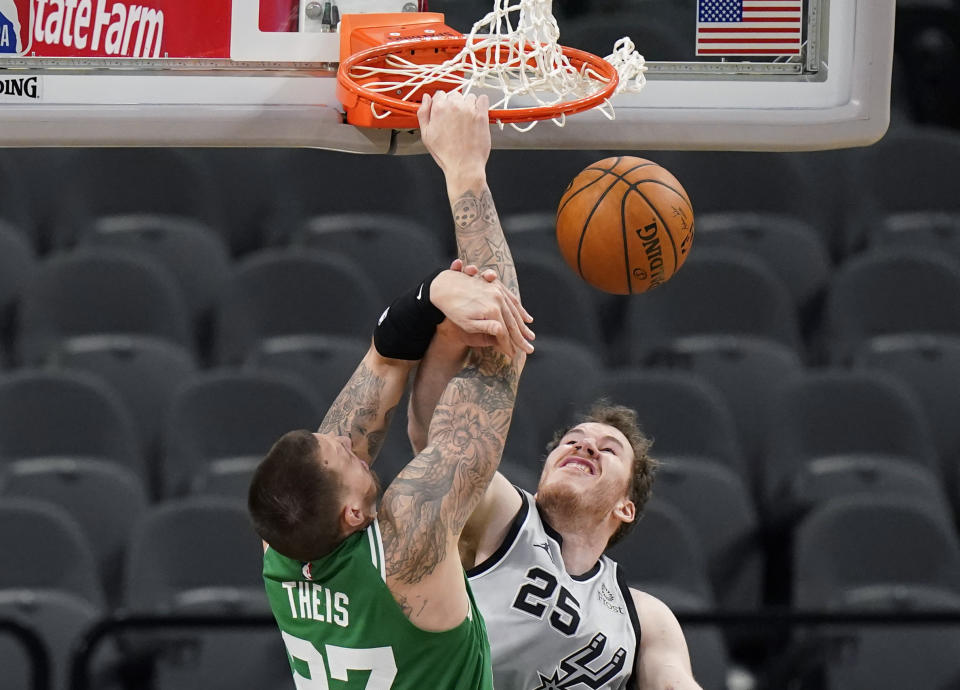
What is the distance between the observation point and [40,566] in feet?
14.8

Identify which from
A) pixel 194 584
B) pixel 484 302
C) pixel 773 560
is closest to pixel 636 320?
pixel 773 560

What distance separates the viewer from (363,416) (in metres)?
2.96

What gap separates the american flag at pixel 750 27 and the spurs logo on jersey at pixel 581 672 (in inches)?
53.9

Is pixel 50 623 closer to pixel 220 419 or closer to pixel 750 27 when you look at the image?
pixel 220 419

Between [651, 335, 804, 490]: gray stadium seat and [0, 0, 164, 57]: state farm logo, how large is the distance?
9.62 feet

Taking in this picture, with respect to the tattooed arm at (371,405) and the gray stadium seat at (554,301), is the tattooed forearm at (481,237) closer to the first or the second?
the tattooed arm at (371,405)

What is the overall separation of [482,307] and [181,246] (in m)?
3.45

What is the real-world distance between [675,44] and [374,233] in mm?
2917

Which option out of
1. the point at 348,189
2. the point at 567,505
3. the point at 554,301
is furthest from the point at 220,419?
the point at 567,505

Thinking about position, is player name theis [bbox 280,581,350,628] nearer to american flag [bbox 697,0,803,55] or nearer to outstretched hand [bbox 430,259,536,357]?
outstretched hand [bbox 430,259,536,357]

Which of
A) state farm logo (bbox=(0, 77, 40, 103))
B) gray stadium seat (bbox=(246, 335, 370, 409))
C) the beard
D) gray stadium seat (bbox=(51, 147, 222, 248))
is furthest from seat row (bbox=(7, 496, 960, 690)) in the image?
state farm logo (bbox=(0, 77, 40, 103))

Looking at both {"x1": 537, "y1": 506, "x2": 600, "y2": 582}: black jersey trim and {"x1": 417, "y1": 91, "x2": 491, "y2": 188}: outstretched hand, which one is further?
{"x1": 537, "y1": 506, "x2": 600, "y2": 582}: black jersey trim

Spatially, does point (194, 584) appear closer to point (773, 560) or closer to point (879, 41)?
point (773, 560)

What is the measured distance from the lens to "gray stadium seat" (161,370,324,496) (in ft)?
16.3
